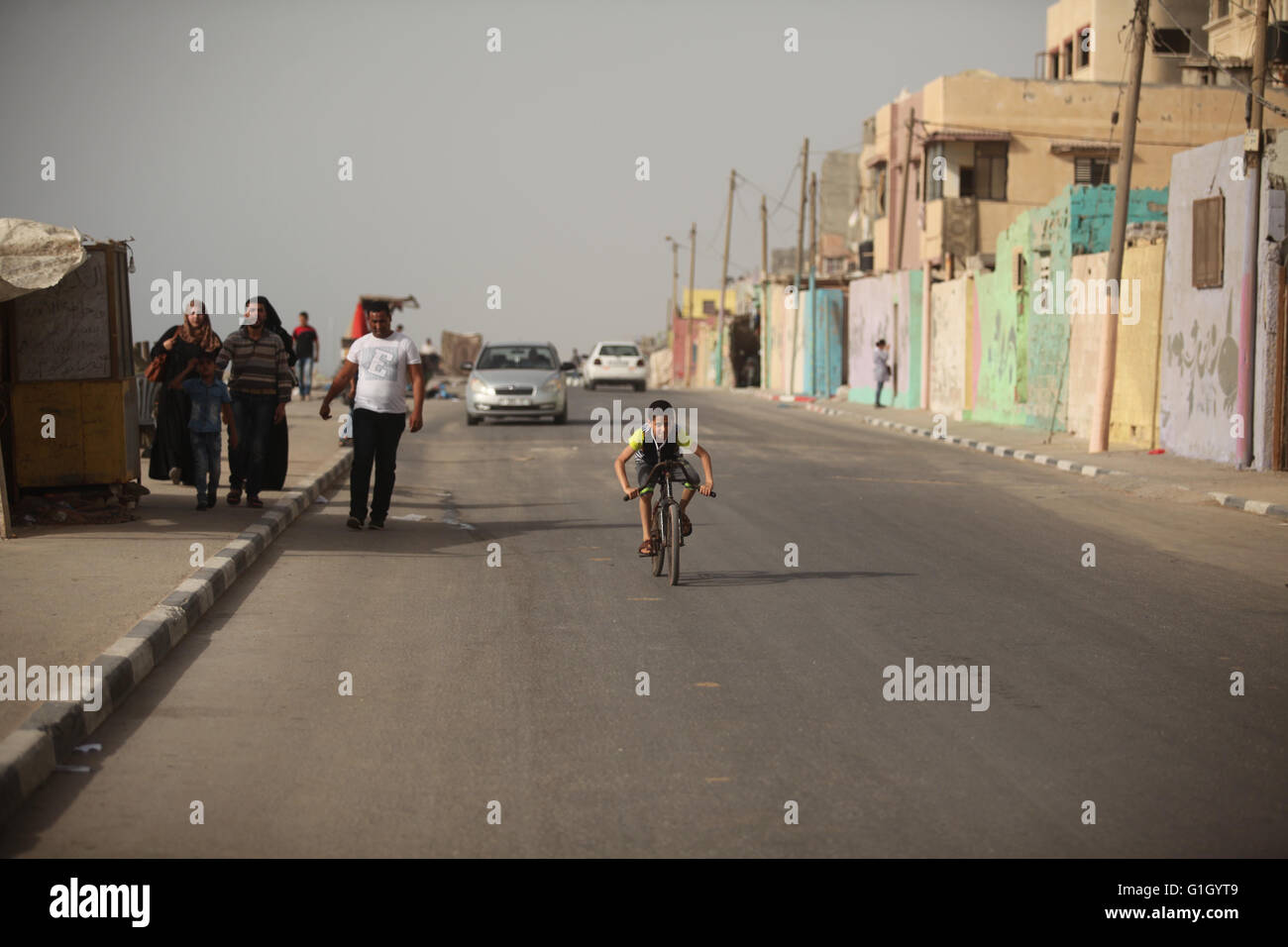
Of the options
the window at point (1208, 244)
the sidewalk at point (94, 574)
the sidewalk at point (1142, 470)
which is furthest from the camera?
the window at point (1208, 244)

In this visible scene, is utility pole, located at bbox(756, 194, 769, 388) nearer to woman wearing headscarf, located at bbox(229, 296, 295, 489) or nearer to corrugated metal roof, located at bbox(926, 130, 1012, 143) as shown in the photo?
corrugated metal roof, located at bbox(926, 130, 1012, 143)

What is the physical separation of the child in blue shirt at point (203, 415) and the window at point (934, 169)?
145 ft

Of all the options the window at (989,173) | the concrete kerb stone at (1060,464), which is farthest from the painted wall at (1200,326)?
the window at (989,173)

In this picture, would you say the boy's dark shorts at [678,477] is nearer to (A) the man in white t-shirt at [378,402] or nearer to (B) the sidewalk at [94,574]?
(A) the man in white t-shirt at [378,402]

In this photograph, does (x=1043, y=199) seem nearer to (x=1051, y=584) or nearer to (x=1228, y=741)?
(x=1051, y=584)

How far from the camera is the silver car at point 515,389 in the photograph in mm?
29406

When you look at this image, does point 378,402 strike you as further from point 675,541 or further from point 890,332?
point 890,332

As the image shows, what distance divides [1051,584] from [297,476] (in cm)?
1002

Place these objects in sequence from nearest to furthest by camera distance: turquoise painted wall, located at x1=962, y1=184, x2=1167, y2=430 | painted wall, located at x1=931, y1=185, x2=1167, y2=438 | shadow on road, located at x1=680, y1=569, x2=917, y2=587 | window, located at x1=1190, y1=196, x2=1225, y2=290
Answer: shadow on road, located at x1=680, y1=569, x2=917, y2=587, window, located at x1=1190, y1=196, x2=1225, y2=290, painted wall, located at x1=931, y1=185, x2=1167, y2=438, turquoise painted wall, located at x1=962, y1=184, x2=1167, y2=430

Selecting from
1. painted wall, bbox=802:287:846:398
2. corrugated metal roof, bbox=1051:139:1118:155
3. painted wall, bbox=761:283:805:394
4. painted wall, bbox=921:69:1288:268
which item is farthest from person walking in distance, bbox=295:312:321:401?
corrugated metal roof, bbox=1051:139:1118:155

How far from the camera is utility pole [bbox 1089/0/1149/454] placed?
22312 millimetres

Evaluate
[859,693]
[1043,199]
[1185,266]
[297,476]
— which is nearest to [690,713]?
[859,693]

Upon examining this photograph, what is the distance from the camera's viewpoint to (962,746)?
6199 mm

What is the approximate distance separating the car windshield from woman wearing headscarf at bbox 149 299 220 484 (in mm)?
16356
